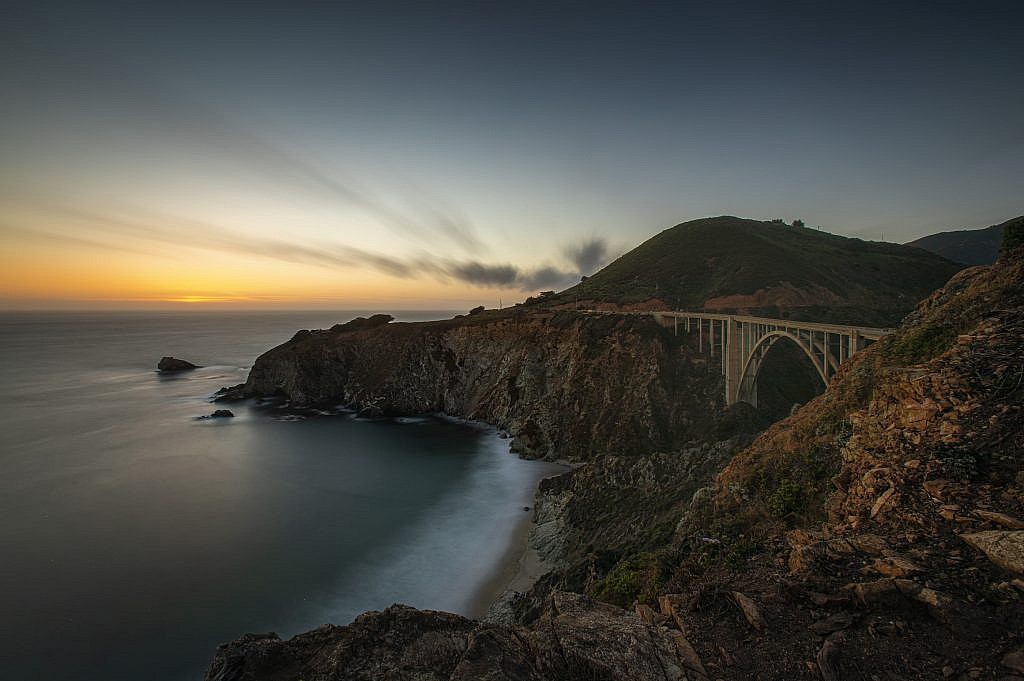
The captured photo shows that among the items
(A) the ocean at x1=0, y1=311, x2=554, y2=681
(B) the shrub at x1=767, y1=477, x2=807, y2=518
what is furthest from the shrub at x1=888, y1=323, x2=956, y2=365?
(A) the ocean at x1=0, y1=311, x2=554, y2=681

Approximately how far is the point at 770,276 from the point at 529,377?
53283mm

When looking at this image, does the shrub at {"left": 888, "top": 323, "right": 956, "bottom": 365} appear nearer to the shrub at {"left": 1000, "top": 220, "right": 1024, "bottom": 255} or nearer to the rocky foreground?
the rocky foreground

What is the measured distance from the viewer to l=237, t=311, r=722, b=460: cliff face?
39.3 metres

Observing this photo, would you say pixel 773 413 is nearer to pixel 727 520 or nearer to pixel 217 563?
pixel 727 520

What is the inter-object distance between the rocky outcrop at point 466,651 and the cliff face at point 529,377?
30928 millimetres

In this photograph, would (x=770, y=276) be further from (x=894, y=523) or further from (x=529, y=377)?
(x=894, y=523)

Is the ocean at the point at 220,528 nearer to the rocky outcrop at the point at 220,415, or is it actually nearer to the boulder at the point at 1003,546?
the rocky outcrop at the point at 220,415

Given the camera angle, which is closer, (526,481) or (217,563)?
(217,563)

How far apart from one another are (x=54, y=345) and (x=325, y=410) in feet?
468

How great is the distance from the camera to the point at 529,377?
2010 inches

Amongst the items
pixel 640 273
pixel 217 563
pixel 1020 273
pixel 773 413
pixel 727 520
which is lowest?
pixel 217 563

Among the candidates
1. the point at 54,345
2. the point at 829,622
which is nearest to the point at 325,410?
the point at 829,622

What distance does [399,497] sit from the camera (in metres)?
32.4

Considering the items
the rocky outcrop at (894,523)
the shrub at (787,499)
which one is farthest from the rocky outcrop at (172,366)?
the shrub at (787,499)
